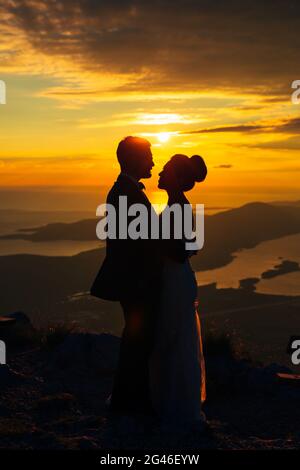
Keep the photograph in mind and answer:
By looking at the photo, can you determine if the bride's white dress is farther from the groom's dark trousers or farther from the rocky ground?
the rocky ground

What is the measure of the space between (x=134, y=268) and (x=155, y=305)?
1.62 feet

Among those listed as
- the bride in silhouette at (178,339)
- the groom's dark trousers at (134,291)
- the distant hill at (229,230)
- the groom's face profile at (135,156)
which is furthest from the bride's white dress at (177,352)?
the distant hill at (229,230)

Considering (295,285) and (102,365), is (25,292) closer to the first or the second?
(295,285)

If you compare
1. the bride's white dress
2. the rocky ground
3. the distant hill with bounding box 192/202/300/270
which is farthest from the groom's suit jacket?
Answer: the distant hill with bounding box 192/202/300/270

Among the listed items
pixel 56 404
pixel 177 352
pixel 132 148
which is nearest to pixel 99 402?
pixel 56 404

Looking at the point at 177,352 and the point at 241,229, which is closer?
the point at 177,352

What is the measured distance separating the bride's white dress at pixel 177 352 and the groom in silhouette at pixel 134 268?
13 cm

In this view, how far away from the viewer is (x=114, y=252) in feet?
23.3

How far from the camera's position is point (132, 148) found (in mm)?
7051

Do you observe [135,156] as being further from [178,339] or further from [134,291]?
[178,339]

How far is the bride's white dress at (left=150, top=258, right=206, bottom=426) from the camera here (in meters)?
7.24
